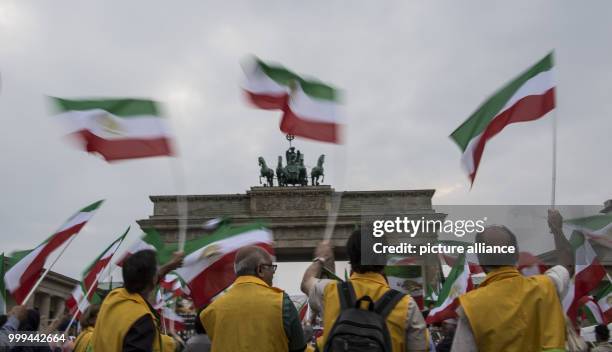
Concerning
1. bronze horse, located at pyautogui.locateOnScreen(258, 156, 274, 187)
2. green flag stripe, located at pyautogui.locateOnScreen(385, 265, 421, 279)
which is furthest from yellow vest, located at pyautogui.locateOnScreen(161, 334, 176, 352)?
bronze horse, located at pyautogui.locateOnScreen(258, 156, 274, 187)

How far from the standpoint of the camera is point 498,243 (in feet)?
10.9

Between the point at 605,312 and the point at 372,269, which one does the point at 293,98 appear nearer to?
the point at 372,269

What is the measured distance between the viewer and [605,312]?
8719 mm

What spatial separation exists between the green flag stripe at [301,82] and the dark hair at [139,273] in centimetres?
277

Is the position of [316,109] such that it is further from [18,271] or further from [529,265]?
[18,271]

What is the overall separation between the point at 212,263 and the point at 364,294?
10.0 ft

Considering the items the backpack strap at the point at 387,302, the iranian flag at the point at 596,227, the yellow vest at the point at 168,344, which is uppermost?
the iranian flag at the point at 596,227

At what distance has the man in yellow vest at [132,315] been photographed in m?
3.46

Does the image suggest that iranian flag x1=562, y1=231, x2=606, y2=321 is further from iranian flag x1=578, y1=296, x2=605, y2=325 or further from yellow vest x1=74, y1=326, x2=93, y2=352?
yellow vest x1=74, y1=326, x2=93, y2=352

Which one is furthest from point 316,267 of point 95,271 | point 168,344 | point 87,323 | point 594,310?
point 594,310

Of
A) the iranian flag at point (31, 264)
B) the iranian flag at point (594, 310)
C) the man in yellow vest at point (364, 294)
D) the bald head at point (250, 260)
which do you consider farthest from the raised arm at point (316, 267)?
the iranian flag at point (594, 310)

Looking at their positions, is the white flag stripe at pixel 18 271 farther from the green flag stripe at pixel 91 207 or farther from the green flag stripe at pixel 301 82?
the green flag stripe at pixel 301 82

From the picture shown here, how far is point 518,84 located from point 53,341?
5289 millimetres

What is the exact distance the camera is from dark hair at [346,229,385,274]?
3529mm
